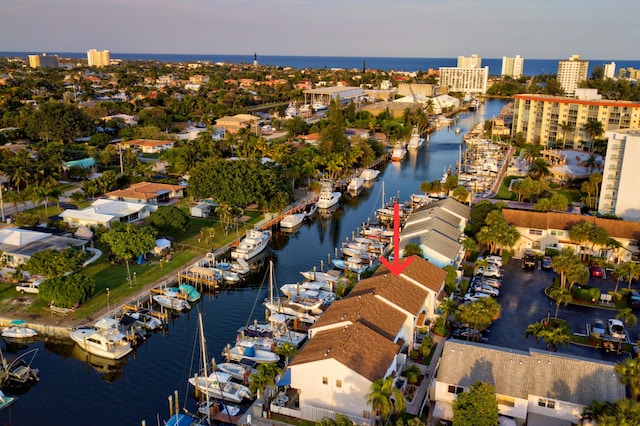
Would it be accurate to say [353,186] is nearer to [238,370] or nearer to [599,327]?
[599,327]

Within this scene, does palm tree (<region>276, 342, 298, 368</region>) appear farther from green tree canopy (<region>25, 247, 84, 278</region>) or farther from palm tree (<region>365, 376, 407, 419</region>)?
green tree canopy (<region>25, 247, 84, 278</region>)

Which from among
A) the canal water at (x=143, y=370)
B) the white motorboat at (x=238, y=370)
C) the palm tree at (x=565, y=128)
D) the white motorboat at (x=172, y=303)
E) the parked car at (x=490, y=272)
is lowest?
the canal water at (x=143, y=370)

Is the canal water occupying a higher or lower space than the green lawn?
lower

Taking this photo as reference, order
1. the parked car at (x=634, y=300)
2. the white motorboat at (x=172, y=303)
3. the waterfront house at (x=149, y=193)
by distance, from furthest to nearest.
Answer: the waterfront house at (x=149, y=193), the white motorboat at (x=172, y=303), the parked car at (x=634, y=300)

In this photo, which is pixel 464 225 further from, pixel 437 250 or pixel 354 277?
pixel 354 277

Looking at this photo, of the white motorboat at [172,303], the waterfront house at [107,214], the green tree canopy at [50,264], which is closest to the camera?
the green tree canopy at [50,264]

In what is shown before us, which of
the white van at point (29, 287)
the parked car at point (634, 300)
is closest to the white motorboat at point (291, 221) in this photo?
the white van at point (29, 287)

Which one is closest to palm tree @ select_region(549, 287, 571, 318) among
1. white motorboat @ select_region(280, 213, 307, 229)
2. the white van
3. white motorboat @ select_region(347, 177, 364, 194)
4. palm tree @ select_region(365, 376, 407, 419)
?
palm tree @ select_region(365, 376, 407, 419)

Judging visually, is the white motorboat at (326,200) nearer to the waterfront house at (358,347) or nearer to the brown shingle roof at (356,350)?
the waterfront house at (358,347)
